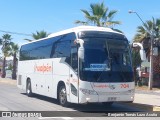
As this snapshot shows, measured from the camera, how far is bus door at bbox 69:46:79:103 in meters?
15.3

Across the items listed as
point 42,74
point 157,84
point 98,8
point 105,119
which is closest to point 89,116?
point 105,119

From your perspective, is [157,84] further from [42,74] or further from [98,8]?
[42,74]

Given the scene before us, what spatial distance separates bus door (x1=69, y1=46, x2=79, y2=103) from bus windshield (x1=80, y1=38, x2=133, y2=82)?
1.54 feet

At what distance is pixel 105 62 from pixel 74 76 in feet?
4.62

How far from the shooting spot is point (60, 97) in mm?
17219

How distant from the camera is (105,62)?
15.3 metres

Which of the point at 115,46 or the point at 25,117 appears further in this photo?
the point at 115,46

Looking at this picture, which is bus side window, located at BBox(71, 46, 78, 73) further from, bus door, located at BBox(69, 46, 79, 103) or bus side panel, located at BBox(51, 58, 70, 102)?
bus side panel, located at BBox(51, 58, 70, 102)

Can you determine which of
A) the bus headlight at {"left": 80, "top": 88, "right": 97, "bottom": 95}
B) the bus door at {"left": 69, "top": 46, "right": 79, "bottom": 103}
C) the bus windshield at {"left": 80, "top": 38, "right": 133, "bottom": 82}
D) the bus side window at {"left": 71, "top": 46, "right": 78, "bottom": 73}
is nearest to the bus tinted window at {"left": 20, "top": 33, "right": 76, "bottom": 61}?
the bus side window at {"left": 71, "top": 46, "right": 78, "bottom": 73}

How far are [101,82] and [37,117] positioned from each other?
3350 mm

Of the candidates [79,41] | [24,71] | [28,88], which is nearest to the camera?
[79,41]

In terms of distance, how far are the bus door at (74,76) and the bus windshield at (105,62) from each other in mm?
469

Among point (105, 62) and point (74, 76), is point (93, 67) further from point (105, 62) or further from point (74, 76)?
point (74, 76)

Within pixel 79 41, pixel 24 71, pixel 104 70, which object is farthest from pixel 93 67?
pixel 24 71
